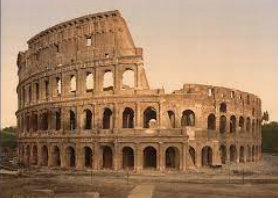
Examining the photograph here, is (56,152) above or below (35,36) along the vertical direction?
below

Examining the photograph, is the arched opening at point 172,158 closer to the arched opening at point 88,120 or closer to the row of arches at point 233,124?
the row of arches at point 233,124

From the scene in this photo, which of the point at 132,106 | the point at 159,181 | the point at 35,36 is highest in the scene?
the point at 35,36

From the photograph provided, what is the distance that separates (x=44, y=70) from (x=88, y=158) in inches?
356

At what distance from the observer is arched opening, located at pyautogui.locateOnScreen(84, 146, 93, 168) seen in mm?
35156

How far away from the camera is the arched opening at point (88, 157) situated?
35.2 metres

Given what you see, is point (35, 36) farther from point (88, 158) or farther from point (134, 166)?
point (134, 166)

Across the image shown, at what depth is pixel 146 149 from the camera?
34.7 m

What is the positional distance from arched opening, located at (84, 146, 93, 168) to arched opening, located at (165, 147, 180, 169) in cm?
634

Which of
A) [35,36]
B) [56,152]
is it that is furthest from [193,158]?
[35,36]

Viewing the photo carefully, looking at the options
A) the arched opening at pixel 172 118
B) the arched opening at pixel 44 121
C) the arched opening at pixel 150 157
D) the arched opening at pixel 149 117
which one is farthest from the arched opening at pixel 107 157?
the arched opening at pixel 44 121

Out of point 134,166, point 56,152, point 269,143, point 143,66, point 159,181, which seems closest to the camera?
point 159,181

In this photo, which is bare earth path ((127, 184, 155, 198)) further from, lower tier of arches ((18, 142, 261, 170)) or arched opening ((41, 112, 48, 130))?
arched opening ((41, 112, 48, 130))

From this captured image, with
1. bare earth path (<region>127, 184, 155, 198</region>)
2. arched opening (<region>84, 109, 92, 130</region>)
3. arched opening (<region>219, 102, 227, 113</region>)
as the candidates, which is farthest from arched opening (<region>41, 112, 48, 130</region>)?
bare earth path (<region>127, 184, 155, 198</region>)

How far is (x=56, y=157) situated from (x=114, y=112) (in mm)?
7291
